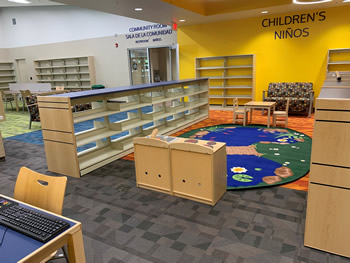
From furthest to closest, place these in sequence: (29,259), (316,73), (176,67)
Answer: (176,67) < (316,73) < (29,259)

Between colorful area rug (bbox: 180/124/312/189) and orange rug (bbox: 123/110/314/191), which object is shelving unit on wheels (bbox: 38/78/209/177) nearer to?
orange rug (bbox: 123/110/314/191)

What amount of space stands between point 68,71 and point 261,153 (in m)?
11.5

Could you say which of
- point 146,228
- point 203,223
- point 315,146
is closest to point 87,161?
point 146,228

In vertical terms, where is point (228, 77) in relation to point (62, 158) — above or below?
above

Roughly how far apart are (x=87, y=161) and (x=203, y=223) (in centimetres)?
253

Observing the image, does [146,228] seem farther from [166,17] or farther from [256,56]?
[256,56]

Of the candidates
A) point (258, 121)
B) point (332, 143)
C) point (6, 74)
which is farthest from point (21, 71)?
point (332, 143)

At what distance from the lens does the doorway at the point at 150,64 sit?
37.0 ft

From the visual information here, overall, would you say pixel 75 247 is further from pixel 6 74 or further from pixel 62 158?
pixel 6 74

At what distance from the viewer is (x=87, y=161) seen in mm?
4543

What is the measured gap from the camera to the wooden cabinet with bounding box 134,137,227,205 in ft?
10.2

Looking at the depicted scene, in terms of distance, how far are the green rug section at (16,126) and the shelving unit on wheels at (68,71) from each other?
3628 mm

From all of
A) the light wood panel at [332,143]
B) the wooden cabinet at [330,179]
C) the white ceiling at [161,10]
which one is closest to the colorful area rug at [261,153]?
the wooden cabinet at [330,179]

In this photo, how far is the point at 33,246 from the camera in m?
1.26
